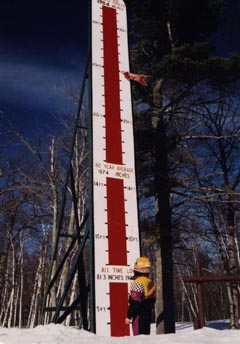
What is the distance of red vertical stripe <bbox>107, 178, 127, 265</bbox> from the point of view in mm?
6352

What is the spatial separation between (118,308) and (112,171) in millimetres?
2367

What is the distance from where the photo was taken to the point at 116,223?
657cm

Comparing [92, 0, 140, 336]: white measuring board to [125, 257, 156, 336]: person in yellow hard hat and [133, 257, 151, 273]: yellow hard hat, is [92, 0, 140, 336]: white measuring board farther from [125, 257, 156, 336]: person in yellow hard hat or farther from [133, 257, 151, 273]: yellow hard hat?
[133, 257, 151, 273]: yellow hard hat

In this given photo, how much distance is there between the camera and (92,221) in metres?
6.43

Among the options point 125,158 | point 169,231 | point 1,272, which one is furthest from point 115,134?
point 1,272

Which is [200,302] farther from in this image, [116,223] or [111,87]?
[111,87]

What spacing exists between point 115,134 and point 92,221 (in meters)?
1.81

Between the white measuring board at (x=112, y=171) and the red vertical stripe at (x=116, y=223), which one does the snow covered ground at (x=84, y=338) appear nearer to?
the white measuring board at (x=112, y=171)

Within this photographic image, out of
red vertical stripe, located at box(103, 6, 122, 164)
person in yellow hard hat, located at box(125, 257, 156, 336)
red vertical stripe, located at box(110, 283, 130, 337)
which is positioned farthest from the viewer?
red vertical stripe, located at box(103, 6, 122, 164)

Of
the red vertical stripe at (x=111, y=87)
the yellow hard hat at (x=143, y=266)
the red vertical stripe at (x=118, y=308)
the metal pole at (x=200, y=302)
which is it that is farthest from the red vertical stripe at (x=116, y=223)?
the metal pole at (x=200, y=302)

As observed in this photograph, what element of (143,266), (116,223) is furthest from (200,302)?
(116,223)

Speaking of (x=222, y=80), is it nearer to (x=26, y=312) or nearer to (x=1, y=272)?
(x=1, y=272)

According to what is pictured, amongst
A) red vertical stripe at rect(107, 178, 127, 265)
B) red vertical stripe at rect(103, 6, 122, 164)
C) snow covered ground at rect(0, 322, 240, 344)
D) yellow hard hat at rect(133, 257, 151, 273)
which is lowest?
snow covered ground at rect(0, 322, 240, 344)

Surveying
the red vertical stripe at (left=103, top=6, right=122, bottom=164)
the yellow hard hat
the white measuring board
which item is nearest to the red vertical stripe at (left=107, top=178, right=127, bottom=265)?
the white measuring board
